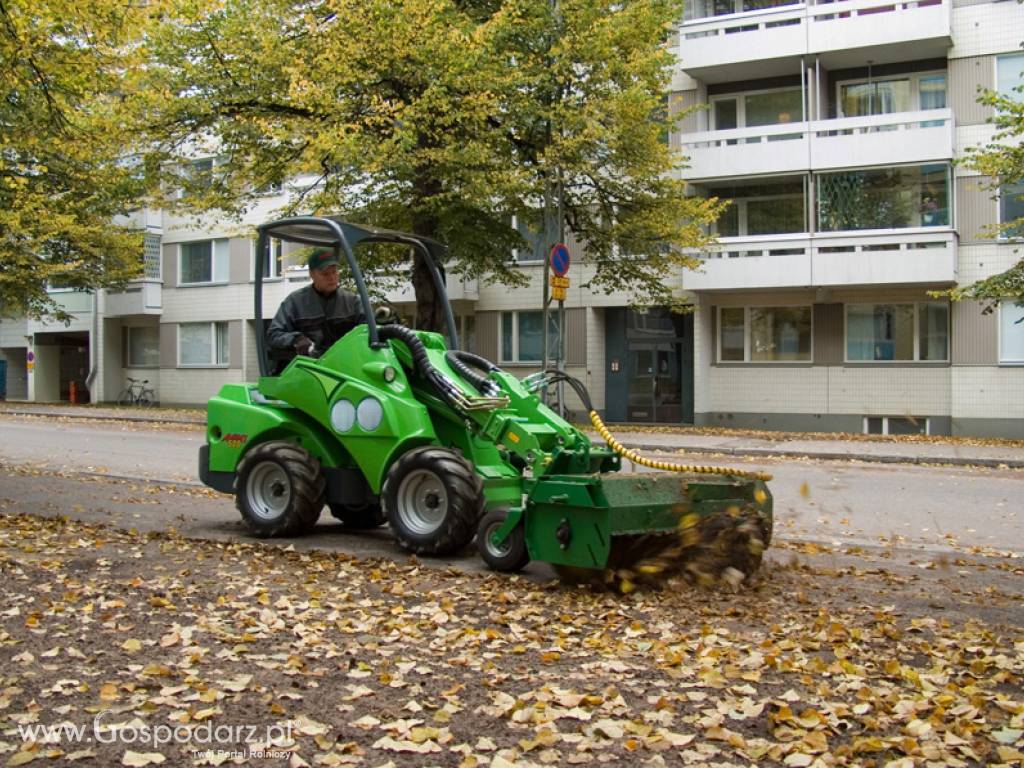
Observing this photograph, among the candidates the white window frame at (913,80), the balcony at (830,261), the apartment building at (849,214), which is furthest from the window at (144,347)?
the white window frame at (913,80)

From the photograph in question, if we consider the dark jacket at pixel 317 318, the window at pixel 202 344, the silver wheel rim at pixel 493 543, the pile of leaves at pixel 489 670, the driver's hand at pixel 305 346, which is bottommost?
the pile of leaves at pixel 489 670

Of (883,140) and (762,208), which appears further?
(762,208)

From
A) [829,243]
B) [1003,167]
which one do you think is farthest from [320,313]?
[829,243]

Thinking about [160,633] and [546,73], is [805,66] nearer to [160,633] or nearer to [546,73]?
[546,73]

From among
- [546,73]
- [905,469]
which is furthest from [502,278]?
[905,469]

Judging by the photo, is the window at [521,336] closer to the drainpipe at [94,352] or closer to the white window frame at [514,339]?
the white window frame at [514,339]

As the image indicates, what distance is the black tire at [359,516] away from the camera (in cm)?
933

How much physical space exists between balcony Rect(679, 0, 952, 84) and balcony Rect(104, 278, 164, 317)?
68.1 ft

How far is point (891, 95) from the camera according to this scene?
25781 mm

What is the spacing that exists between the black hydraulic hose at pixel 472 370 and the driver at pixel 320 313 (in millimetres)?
989

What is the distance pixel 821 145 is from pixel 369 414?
20.0 metres

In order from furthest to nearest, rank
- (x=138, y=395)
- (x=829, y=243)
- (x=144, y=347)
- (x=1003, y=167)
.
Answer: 1. (x=144, y=347)
2. (x=138, y=395)
3. (x=829, y=243)
4. (x=1003, y=167)

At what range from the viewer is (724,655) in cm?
519

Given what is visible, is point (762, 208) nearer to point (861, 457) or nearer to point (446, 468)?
point (861, 457)
